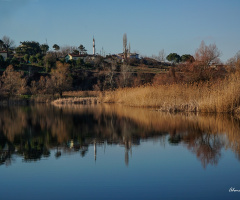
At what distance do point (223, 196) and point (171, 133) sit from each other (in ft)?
24.6

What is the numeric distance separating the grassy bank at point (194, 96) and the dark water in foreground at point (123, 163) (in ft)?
17.7

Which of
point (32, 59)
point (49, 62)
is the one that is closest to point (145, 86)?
point (49, 62)

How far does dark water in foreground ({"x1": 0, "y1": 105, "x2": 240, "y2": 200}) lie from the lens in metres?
6.62

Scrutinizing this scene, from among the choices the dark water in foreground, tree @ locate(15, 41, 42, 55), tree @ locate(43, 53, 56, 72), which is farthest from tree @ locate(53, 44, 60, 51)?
the dark water in foreground

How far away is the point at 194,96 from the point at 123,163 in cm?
1473

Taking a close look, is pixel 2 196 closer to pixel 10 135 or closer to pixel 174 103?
pixel 10 135

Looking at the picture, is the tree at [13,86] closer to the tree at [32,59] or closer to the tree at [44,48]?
the tree at [32,59]

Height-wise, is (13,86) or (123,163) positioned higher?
(13,86)

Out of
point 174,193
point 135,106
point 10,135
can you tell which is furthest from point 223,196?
point 135,106

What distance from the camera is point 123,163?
892 centimetres

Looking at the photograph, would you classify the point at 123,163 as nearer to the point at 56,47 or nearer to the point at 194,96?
the point at 194,96

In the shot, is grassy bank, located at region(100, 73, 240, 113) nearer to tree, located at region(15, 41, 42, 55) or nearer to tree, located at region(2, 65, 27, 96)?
tree, located at region(2, 65, 27, 96)

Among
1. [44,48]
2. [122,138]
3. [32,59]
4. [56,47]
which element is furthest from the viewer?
[56,47]

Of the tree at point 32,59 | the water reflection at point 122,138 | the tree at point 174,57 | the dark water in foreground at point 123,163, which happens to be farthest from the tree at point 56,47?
the dark water in foreground at point 123,163
